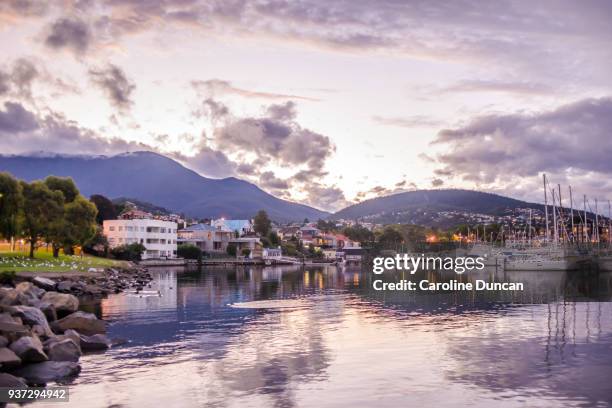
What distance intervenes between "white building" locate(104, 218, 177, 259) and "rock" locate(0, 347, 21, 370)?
133483 mm

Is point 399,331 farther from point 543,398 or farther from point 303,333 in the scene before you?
point 543,398

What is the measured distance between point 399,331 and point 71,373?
21.6m

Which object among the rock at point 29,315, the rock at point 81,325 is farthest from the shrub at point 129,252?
the rock at point 29,315

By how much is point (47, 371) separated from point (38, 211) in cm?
7300

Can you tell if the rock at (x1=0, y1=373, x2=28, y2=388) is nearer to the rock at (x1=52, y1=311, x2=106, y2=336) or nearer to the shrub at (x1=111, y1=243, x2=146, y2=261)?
the rock at (x1=52, y1=311, x2=106, y2=336)

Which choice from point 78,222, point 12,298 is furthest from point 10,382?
point 78,222

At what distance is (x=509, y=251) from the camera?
148625 mm

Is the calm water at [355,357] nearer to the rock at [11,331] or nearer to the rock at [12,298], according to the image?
the rock at [11,331]

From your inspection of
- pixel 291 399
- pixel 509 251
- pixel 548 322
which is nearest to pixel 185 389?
pixel 291 399

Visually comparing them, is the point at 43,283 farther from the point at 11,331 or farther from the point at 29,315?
the point at 11,331

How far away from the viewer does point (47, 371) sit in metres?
28.5

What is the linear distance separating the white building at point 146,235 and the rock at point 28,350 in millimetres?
132499

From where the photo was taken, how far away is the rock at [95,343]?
3506 centimetres

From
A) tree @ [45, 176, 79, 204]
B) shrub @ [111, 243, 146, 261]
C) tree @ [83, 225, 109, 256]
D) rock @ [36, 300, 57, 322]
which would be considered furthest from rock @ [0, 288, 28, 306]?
shrub @ [111, 243, 146, 261]
